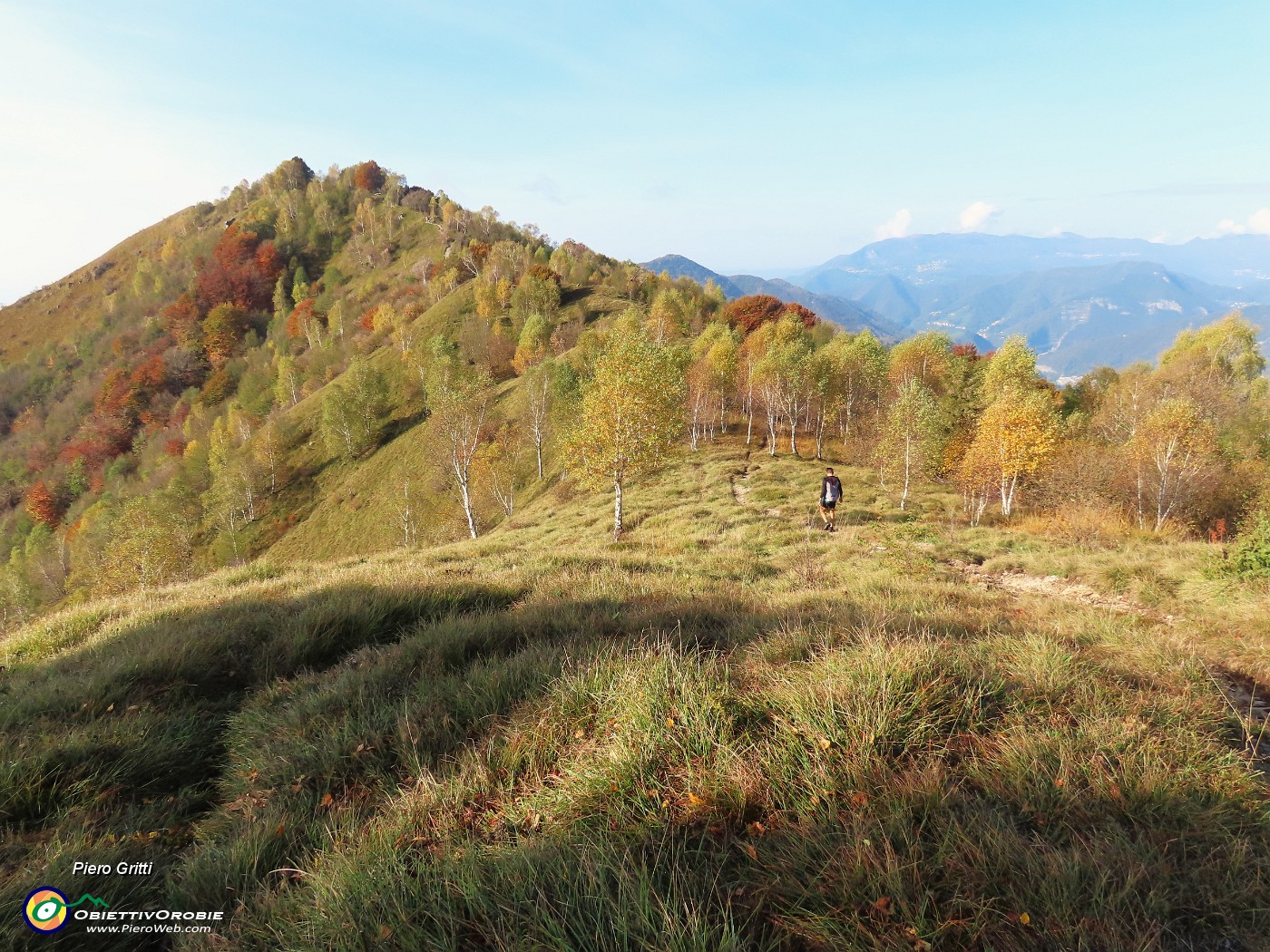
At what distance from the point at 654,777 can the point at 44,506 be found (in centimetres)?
13326

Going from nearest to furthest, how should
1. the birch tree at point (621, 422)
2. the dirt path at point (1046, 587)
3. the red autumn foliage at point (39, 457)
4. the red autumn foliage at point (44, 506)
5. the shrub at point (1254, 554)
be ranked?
the shrub at point (1254, 554) → the dirt path at point (1046, 587) → the birch tree at point (621, 422) → the red autumn foliage at point (44, 506) → the red autumn foliage at point (39, 457)

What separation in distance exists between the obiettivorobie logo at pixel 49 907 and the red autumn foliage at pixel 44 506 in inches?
4986

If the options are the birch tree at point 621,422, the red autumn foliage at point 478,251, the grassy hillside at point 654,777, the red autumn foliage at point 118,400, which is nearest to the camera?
the grassy hillside at point 654,777

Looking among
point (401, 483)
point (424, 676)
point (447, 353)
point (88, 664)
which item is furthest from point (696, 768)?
point (447, 353)

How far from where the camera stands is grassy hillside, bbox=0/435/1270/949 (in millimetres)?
2438

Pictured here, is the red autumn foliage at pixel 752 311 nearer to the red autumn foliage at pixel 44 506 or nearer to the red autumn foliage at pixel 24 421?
the red autumn foliage at pixel 44 506

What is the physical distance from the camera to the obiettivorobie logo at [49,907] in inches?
109

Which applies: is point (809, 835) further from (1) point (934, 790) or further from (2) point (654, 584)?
(2) point (654, 584)

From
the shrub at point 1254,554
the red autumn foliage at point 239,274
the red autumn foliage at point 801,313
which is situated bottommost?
the shrub at point 1254,554

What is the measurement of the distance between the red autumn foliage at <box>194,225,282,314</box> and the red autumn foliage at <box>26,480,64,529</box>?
57146 mm

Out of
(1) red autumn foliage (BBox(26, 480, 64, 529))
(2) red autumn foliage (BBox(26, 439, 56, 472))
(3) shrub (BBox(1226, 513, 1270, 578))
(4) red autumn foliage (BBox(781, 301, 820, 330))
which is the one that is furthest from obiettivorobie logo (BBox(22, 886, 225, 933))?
(2) red autumn foliage (BBox(26, 439, 56, 472))

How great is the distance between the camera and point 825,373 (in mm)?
53844

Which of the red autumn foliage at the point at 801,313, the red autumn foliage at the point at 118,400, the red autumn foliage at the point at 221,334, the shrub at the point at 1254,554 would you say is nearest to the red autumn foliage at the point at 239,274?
the red autumn foliage at the point at 221,334

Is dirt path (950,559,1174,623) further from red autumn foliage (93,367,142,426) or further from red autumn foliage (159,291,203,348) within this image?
red autumn foliage (159,291,203,348)
